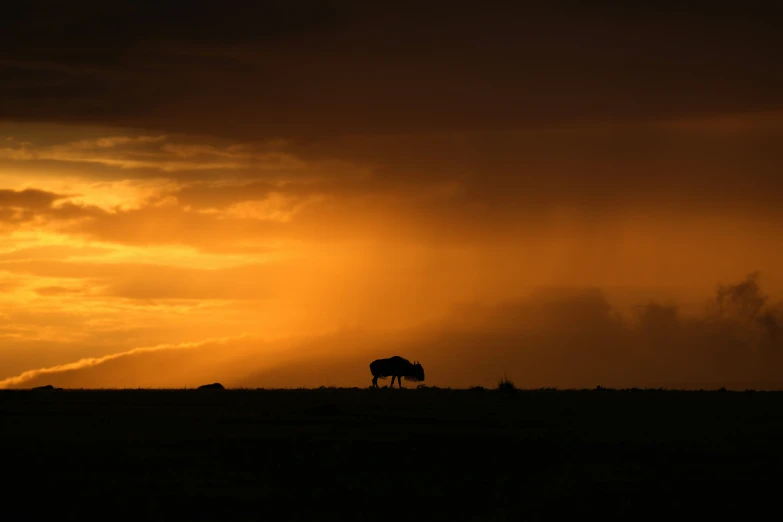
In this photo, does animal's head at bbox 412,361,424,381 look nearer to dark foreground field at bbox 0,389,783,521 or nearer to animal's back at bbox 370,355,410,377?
animal's back at bbox 370,355,410,377

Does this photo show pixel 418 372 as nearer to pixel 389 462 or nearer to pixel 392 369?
pixel 392 369

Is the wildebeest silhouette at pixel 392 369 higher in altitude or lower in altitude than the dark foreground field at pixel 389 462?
higher

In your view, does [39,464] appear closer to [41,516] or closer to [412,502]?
[41,516]

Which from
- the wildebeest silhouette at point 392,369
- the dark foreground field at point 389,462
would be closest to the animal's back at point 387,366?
the wildebeest silhouette at point 392,369

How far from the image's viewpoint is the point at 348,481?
19.6m

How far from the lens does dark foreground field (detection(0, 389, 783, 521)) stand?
1736cm

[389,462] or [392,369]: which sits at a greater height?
[392,369]

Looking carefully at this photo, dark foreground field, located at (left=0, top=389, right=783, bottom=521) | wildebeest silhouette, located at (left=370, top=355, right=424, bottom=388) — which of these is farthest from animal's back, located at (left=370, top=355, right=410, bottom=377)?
dark foreground field, located at (left=0, top=389, right=783, bottom=521)

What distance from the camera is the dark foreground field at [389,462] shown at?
17.4 m

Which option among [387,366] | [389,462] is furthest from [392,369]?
[389,462]

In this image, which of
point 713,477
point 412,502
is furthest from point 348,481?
point 713,477

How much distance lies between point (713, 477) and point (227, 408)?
733 inches

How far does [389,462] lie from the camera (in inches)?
858

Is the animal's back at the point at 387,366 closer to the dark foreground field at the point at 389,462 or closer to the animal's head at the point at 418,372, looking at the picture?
the animal's head at the point at 418,372
